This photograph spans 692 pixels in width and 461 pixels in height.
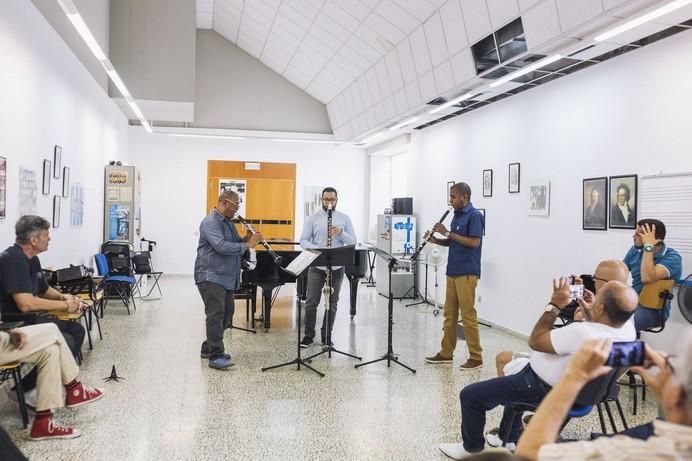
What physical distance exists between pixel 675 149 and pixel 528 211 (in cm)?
214

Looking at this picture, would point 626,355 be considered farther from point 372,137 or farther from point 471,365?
point 372,137

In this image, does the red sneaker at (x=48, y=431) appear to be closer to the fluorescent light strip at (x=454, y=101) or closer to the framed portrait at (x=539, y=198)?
the framed portrait at (x=539, y=198)

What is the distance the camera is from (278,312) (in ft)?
26.1

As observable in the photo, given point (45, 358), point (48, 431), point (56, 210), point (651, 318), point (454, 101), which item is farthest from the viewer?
point (454, 101)

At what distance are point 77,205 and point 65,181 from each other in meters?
0.68

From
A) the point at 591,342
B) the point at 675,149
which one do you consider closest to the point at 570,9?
the point at 675,149

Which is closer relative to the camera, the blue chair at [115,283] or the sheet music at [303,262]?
the sheet music at [303,262]

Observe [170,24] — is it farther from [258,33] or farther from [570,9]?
[570,9]

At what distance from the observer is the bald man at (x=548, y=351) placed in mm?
2500

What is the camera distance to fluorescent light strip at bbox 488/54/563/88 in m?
5.01

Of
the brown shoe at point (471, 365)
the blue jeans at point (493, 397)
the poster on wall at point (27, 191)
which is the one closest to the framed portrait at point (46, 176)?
the poster on wall at point (27, 191)

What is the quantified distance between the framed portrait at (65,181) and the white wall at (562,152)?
5373 millimetres

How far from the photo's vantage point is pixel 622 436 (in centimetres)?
153

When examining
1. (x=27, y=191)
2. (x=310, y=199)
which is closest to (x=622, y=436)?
(x=27, y=191)
